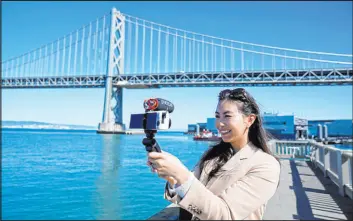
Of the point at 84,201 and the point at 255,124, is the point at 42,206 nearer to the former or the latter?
the point at 84,201

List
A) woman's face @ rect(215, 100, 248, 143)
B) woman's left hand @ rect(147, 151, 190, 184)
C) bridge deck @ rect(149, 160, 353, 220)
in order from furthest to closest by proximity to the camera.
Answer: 1. bridge deck @ rect(149, 160, 353, 220)
2. woman's face @ rect(215, 100, 248, 143)
3. woman's left hand @ rect(147, 151, 190, 184)

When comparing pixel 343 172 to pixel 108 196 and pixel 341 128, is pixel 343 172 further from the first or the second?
pixel 341 128

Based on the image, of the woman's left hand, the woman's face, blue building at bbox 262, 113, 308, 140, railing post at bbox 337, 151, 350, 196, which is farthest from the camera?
blue building at bbox 262, 113, 308, 140

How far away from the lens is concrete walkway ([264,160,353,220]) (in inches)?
86.5

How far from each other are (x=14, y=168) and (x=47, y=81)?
90.2 ft

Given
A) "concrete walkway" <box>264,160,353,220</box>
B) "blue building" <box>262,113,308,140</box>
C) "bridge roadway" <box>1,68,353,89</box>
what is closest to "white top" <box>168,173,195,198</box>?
"concrete walkway" <box>264,160,353,220</box>

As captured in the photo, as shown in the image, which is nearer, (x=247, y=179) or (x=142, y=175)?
(x=247, y=179)

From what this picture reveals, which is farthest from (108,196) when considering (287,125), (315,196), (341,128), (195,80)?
(341,128)

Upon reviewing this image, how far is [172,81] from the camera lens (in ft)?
101

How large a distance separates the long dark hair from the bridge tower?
99.7ft

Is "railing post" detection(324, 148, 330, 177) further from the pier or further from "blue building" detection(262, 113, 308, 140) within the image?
"blue building" detection(262, 113, 308, 140)

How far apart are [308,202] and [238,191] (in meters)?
2.38

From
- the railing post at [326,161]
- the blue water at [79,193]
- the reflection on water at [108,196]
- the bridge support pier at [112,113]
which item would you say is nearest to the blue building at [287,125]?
the bridge support pier at [112,113]

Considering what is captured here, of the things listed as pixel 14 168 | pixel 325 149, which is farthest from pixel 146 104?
pixel 14 168
